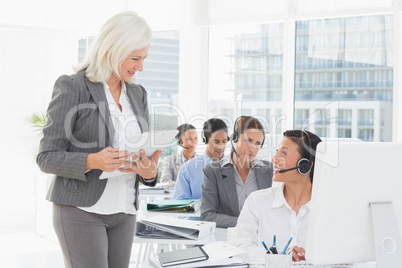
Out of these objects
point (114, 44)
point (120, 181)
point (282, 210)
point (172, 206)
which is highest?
point (114, 44)

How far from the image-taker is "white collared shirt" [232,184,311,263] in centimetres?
206

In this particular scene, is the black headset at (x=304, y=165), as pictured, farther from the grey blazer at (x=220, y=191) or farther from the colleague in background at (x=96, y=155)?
the grey blazer at (x=220, y=191)

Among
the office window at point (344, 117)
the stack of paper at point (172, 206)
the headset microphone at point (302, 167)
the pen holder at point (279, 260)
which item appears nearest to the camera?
the pen holder at point (279, 260)

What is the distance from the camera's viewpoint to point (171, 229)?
7.18 ft

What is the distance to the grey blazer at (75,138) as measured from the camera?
1.76 m

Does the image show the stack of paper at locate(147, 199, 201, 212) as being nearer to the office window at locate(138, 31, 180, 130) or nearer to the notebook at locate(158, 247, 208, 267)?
the notebook at locate(158, 247, 208, 267)

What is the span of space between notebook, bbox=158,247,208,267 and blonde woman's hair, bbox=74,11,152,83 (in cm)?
73

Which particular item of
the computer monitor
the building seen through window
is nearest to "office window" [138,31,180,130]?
the building seen through window

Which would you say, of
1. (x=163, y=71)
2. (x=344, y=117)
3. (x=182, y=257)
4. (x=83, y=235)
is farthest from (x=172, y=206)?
(x=163, y=71)

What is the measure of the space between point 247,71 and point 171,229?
4.39 metres

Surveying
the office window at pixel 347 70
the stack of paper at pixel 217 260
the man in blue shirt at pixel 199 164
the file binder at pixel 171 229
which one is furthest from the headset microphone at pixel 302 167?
the office window at pixel 347 70

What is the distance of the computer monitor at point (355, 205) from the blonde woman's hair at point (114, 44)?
92cm

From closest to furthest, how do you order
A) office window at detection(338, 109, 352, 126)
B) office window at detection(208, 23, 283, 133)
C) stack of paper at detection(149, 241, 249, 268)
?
stack of paper at detection(149, 241, 249, 268) → office window at detection(338, 109, 352, 126) → office window at detection(208, 23, 283, 133)

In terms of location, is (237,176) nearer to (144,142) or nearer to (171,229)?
(171,229)
